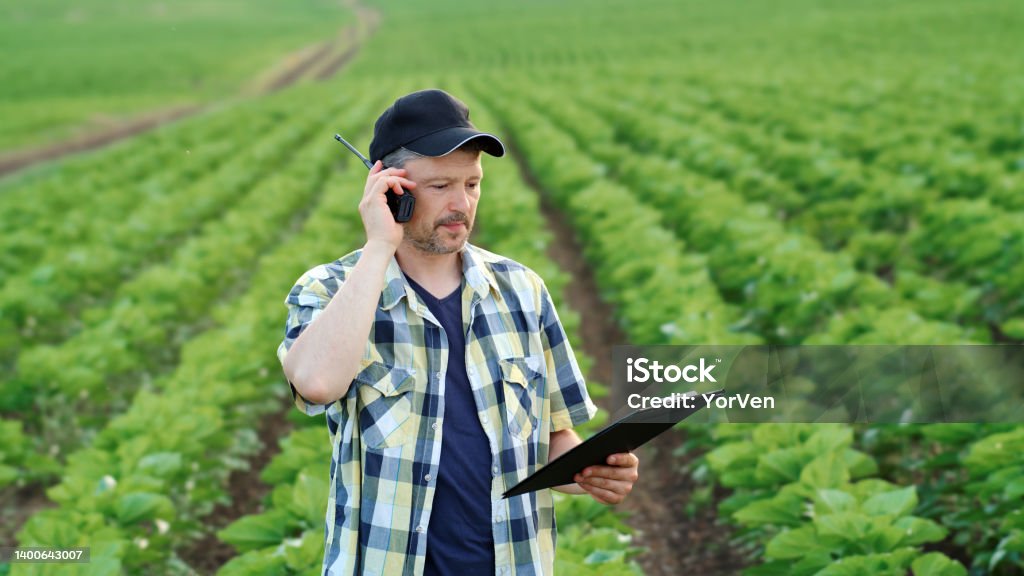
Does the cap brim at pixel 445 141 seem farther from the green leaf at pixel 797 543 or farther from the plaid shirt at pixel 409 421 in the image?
the green leaf at pixel 797 543

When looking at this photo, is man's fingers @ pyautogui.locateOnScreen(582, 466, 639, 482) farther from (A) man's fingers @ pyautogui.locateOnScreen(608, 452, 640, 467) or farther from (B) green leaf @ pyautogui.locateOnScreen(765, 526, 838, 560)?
(B) green leaf @ pyautogui.locateOnScreen(765, 526, 838, 560)

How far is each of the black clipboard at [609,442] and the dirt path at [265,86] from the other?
23.8 m

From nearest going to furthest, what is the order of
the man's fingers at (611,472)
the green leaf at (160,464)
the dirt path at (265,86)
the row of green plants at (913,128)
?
the man's fingers at (611,472) < the green leaf at (160,464) < the row of green plants at (913,128) < the dirt path at (265,86)

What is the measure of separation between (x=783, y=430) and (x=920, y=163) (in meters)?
8.58

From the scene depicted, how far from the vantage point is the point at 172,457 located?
15.0 feet

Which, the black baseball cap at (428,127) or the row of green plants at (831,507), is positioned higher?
the black baseball cap at (428,127)

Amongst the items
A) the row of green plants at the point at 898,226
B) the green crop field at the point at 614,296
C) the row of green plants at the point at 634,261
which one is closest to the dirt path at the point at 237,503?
Result: the green crop field at the point at 614,296

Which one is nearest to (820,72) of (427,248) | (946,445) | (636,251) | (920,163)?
(920,163)

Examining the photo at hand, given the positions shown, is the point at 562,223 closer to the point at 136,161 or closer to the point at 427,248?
the point at 136,161

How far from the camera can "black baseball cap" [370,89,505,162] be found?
1958 mm

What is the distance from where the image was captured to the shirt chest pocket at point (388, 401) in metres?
1.98

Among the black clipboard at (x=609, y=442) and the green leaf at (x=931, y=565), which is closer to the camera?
the black clipboard at (x=609, y=442)

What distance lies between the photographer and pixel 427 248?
2.04m

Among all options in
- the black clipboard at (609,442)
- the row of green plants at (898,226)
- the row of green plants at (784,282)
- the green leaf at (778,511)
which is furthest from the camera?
the row of green plants at (898,226)
